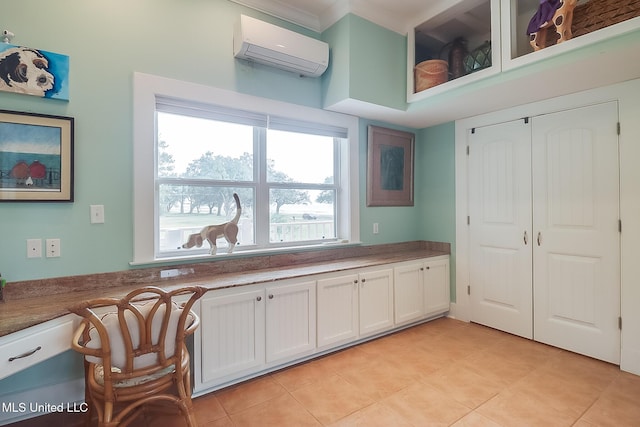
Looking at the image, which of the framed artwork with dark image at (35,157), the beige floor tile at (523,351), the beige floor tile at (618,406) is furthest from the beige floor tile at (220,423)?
the beige floor tile at (523,351)

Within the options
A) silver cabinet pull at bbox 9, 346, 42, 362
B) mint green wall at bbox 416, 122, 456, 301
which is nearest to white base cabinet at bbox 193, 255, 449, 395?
mint green wall at bbox 416, 122, 456, 301

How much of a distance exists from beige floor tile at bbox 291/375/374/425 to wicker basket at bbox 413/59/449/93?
2614 millimetres

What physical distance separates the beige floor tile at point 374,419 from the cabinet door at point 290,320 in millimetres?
672

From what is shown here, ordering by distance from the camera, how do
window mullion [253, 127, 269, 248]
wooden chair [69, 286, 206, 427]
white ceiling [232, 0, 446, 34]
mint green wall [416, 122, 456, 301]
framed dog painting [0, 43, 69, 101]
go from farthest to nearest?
mint green wall [416, 122, 456, 301] < window mullion [253, 127, 269, 248] < white ceiling [232, 0, 446, 34] < framed dog painting [0, 43, 69, 101] < wooden chair [69, 286, 206, 427]

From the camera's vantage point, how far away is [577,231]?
107 inches

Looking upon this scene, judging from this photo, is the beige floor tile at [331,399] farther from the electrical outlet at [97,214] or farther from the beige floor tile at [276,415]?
the electrical outlet at [97,214]

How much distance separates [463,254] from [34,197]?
12.0 ft

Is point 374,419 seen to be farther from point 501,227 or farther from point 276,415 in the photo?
point 501,227

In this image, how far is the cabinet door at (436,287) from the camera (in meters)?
3.38

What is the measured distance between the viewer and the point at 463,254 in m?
3.52

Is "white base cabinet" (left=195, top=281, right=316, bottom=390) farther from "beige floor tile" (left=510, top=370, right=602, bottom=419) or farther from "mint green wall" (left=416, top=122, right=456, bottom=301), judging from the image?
"mint green wall" (left=416, top=122, right=456, bottom=301)

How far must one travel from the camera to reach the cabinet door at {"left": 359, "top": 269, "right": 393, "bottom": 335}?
2848mm

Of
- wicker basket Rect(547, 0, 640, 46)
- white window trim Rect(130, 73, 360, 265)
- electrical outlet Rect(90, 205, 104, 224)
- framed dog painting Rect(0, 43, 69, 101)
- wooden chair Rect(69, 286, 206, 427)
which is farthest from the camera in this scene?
white window trim Rect(130, 73, 360, 265)

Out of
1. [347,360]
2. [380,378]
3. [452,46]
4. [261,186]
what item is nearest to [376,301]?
[347,360]
